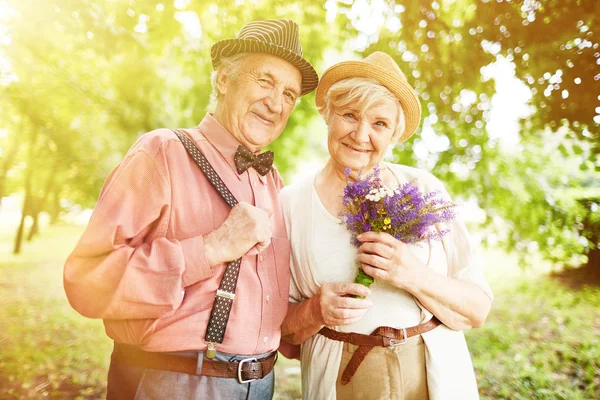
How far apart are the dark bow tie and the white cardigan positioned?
39 cm

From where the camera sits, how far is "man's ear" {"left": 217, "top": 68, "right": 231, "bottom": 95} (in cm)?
247

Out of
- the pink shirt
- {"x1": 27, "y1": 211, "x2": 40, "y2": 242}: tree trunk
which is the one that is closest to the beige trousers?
the pink shirt

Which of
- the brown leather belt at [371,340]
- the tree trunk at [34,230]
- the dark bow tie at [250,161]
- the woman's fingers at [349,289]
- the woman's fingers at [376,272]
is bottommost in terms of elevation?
the brown leather belt at [371,340]

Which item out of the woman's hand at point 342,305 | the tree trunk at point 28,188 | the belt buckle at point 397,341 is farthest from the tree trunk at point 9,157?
the belt buckle at point 397,341

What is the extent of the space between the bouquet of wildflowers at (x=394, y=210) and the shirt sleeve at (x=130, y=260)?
0.75 m

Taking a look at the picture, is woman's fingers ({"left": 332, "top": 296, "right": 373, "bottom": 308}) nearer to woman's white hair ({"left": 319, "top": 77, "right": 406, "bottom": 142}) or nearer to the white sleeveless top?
the white sleeveless top

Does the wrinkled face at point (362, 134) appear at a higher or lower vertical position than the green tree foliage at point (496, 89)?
lower

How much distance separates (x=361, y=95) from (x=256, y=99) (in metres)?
0.59

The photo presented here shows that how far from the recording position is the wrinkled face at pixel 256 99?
235 cm

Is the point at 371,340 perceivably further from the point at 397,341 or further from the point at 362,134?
the point at 362,134

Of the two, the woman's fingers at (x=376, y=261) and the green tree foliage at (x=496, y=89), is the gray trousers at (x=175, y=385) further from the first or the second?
the green tree foliage at (x=496, y=89)

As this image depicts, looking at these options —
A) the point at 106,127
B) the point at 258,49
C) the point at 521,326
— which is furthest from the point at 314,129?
the point at 258,49

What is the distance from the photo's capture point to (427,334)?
235 cm

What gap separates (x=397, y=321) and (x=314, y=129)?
256 inches
